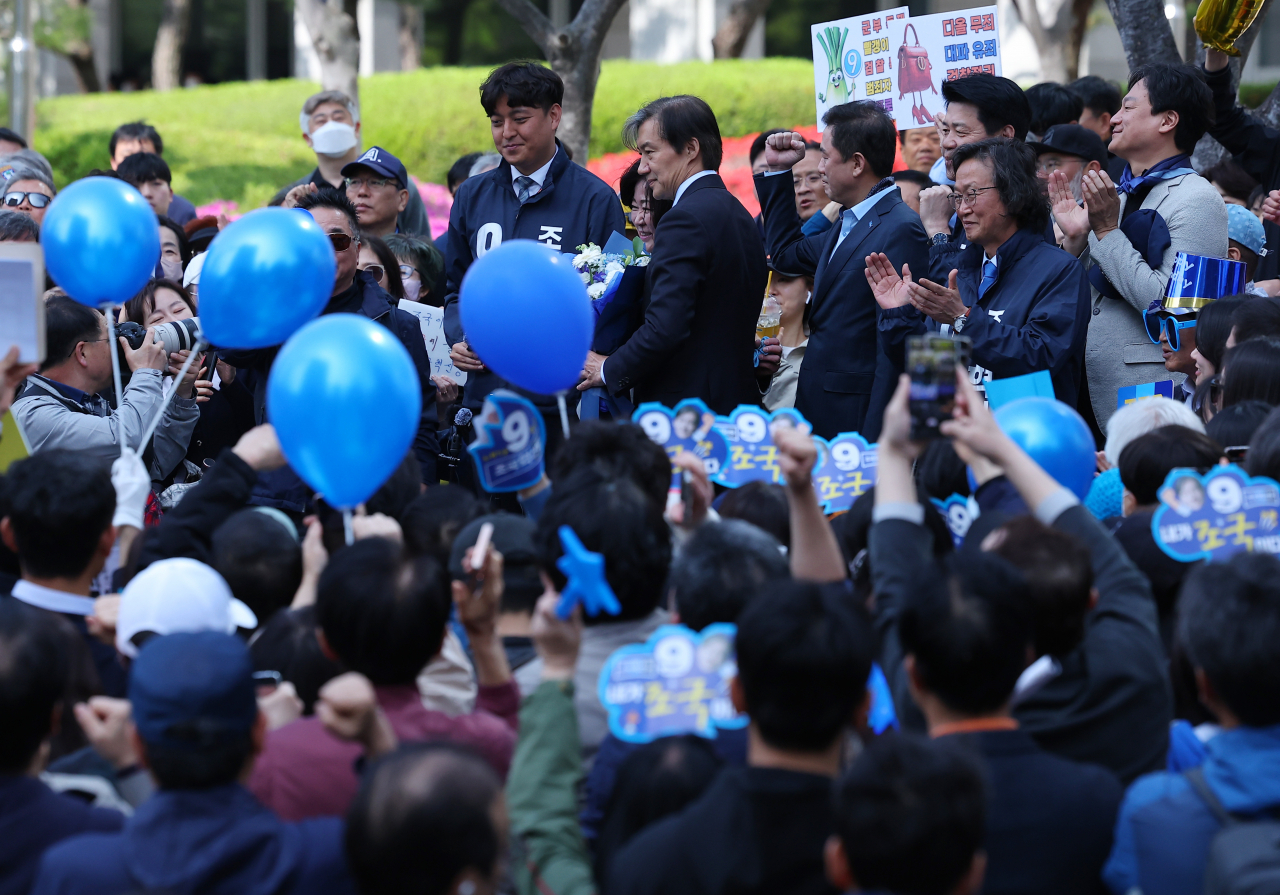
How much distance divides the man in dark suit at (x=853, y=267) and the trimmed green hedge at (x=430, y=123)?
440 inches

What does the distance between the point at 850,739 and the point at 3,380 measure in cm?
245

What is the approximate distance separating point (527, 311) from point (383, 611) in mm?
1222

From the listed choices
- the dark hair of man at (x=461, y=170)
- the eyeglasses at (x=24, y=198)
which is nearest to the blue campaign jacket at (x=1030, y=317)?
the dark hair of man at (x=461, y=170)

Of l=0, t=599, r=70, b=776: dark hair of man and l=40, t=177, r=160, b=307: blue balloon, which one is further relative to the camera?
l=40, t=177, r=160, b=307: blue balloon

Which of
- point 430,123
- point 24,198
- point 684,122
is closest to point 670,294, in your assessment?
point 684,122

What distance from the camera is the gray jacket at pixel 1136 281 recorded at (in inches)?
198

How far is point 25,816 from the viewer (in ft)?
7.18

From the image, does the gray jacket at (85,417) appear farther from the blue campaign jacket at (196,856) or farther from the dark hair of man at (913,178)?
the dark hair of man at (913,178)

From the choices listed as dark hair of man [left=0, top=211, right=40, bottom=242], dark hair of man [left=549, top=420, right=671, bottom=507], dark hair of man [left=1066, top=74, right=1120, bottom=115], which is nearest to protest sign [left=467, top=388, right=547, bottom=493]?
dark hair of man [left=549, top=420, right=671, bottom=507]

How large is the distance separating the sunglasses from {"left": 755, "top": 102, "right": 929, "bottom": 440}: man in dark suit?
2.82 ft

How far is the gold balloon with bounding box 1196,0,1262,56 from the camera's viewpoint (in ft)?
19.5

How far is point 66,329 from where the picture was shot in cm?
454

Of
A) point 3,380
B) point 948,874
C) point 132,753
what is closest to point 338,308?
point 3,380

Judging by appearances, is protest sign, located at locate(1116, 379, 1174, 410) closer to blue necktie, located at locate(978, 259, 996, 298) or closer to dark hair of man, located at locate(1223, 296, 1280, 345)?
dark hair of man, located at locate(1223, 296, 1280, 345)
